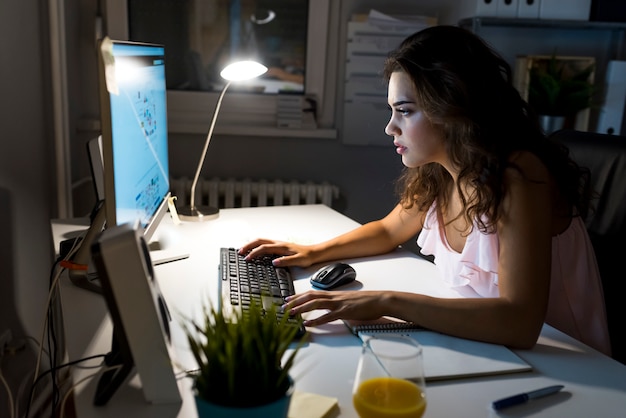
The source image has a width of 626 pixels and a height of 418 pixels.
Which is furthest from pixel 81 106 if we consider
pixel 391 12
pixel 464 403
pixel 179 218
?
pixel 464 403

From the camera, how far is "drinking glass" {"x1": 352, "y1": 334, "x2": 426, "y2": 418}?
704 mm

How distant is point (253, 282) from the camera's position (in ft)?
4.03

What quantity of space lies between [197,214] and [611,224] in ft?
3.58

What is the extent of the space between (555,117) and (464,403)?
188 centimetres

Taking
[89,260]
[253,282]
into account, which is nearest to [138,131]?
[89,260]

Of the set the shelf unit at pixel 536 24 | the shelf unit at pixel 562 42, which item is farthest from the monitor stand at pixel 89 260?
the shelf unit at pixel 562 42

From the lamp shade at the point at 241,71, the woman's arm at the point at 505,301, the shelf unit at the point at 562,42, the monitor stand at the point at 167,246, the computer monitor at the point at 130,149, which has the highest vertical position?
the shelf unit at the point at 562,42

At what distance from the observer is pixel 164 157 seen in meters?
1.62

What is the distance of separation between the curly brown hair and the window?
1.29 metres

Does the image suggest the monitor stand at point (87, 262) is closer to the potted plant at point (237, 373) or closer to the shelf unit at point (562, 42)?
the potted plant at point (237, 373)

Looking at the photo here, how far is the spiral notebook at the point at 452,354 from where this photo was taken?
3.02 feet

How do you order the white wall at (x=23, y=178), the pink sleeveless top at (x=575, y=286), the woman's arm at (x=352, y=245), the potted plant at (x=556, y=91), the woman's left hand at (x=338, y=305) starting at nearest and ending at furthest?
the woman's left hand at (x=338, y=305) → the pink sleeveless top at (x=575, y=286) → the woman's arm at (x=352, y=245) → the white wall at (x=23, y=178) → the potted plant at (x=556, y=91)

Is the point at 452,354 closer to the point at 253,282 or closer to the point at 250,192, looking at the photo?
the point at 253,282

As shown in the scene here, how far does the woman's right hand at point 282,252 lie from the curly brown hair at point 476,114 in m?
0.39
